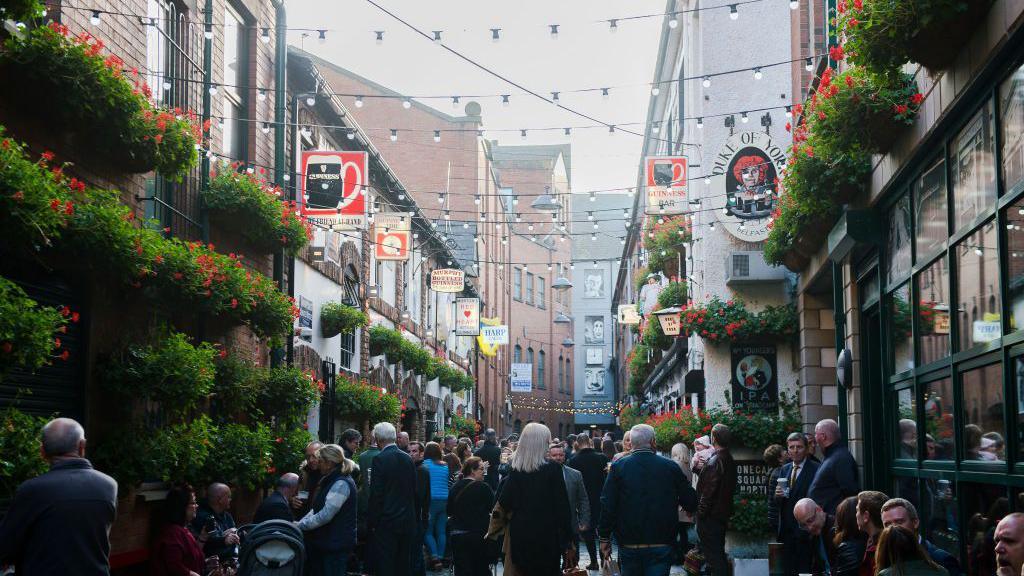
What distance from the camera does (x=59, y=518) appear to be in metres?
6.35

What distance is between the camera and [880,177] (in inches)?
403

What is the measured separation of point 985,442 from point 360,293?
16498mm

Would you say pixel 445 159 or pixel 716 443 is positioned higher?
pixel 445 159

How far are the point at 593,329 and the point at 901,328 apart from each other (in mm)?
66226

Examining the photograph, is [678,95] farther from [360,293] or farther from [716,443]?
[716,443]

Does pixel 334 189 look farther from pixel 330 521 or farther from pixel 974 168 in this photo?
pixel 974 168

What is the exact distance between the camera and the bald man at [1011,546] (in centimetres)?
505

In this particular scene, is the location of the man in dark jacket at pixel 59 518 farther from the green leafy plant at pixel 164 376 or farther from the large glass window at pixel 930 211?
the large glass window at pixel 930 211

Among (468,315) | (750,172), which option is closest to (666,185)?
(750,172)

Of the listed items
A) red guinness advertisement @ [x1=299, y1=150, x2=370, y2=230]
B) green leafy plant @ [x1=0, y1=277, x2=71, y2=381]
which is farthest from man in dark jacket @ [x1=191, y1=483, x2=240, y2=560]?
red guinness advertisement @ [x1=299, y1=150, x2=370, y2=230]

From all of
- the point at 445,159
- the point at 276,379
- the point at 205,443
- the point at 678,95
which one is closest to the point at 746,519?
the point at 276,379

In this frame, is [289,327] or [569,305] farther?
[569,305]

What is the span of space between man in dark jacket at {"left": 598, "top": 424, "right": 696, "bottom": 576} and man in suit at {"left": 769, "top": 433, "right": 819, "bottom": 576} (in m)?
1.20

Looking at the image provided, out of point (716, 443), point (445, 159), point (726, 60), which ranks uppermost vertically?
point (445, 159)
